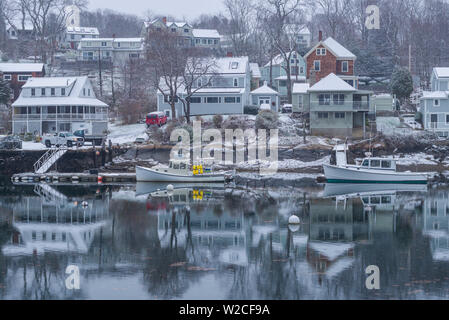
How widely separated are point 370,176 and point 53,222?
26.2m

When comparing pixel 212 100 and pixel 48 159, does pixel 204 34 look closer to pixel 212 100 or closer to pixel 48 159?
pixel 212 100

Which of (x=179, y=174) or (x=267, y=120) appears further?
(x=267, y=120)

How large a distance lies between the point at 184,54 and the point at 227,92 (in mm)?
6528

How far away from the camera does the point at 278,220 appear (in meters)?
33.8

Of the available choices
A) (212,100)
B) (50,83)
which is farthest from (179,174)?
(50,83)

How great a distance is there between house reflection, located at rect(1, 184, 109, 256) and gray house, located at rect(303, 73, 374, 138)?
87.5ft

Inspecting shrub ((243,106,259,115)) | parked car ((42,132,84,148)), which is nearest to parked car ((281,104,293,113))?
shrub ((243,106,259,115))

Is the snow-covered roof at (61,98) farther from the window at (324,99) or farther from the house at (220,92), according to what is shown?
the window at (324,99)

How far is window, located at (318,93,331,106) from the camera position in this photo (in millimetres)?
62156

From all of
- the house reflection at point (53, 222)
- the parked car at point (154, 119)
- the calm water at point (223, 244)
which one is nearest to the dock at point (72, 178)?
the house reflection at point (53, 222)

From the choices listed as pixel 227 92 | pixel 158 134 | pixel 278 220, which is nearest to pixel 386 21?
pixel 227 92

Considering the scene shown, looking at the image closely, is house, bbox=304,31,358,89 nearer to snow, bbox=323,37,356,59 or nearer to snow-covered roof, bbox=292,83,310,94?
snow, bbox=323,37,356,59

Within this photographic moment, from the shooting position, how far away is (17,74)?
78.2 m
